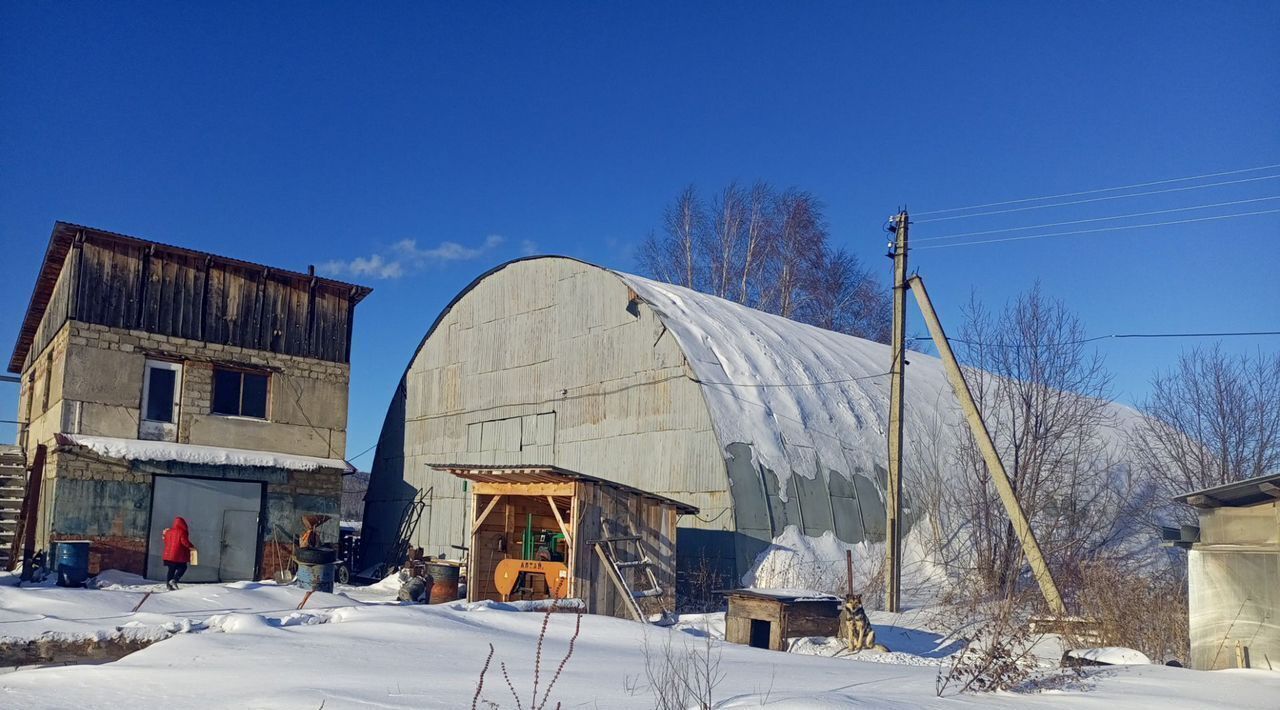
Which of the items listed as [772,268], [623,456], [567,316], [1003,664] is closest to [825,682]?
[1003,664]

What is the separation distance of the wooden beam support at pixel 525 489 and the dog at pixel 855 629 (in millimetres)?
4954

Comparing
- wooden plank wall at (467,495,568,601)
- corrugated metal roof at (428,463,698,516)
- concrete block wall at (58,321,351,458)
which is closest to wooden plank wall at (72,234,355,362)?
concrete block wall at (58,321,351,458)

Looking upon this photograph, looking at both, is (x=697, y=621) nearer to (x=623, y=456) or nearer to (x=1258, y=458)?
(x=623, y=456)

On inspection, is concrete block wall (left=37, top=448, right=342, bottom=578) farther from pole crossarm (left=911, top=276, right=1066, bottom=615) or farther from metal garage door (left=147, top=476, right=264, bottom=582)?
pole crossarm (left=911, top=276, right=1066, bottom=615)

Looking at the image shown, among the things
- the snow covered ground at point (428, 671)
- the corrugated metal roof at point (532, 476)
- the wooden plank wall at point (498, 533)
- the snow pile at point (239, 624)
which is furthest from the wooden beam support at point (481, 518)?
the snow pile at point (239, 624)

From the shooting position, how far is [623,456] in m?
23.1

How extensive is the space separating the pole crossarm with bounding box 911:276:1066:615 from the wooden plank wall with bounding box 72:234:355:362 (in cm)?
1478

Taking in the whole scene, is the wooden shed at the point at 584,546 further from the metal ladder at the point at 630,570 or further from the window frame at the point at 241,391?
the window frame at the point at 241,391

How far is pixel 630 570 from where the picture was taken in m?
18.2

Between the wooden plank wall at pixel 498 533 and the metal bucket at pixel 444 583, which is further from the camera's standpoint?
the wooden plank wall at pixel 498 533

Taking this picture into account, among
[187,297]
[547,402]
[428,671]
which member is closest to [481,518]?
[547,402]

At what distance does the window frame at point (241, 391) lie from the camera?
78.6 feet

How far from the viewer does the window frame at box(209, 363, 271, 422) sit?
78.6ft

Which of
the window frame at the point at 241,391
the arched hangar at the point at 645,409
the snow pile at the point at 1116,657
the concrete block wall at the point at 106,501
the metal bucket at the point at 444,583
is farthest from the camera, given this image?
the window frame at the point at 241,391
